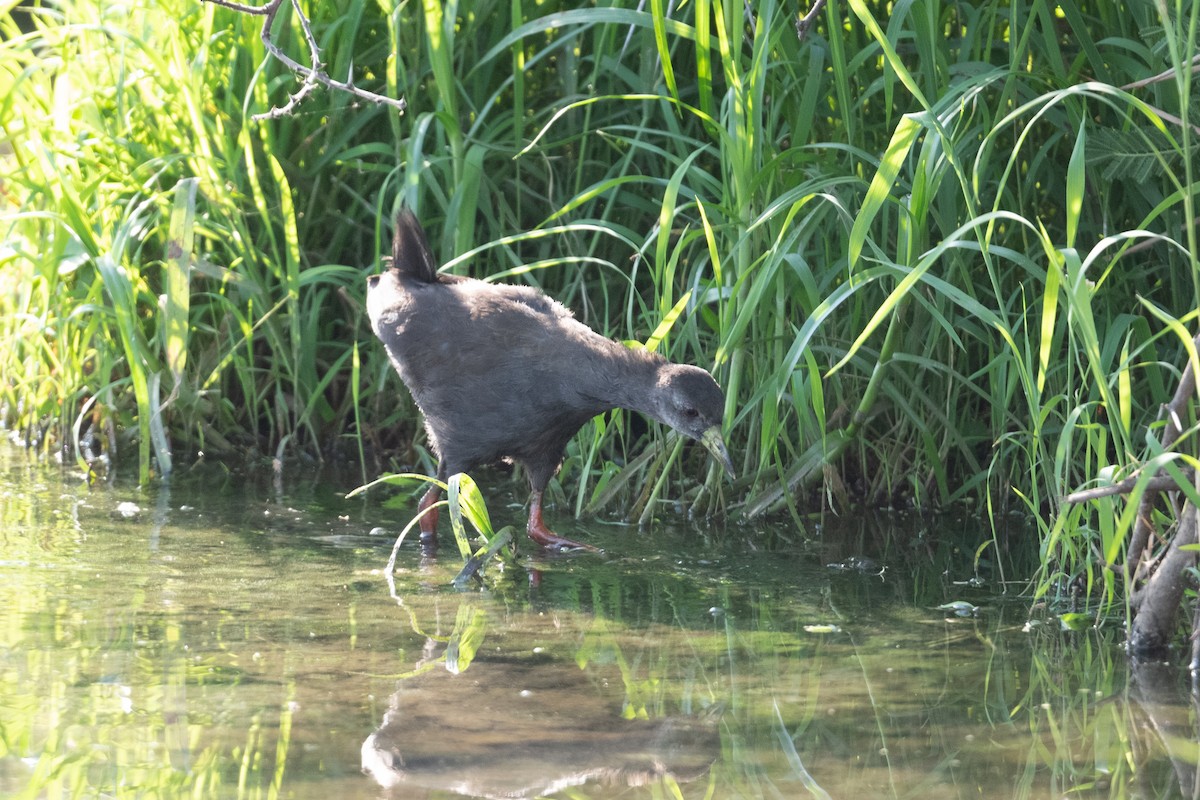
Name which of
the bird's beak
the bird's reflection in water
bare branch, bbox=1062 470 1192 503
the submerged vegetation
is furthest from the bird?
bare branch, bbox=1062 470 1192 503

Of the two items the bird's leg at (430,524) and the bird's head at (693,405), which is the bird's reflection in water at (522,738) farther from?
the bird's leg at (430,524)

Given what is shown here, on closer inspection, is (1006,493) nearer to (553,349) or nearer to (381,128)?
(553,349)

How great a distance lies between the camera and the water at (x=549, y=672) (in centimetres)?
283

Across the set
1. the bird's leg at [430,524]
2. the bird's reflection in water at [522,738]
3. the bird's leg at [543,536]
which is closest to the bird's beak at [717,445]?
the bird's leg at [543,536]

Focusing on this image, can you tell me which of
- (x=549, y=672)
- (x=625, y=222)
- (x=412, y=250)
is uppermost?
(x=625, y=222)

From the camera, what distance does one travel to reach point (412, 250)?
17.0 ft

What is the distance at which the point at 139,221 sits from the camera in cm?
583

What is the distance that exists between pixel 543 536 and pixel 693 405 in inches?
28.5

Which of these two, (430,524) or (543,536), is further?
(430,524)

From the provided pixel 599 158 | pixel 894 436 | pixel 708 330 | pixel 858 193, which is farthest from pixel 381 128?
pixel 894 436

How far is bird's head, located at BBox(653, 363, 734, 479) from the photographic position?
4672 mm

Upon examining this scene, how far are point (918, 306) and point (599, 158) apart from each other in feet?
4.98

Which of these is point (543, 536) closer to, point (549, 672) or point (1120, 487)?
point (549, 672)

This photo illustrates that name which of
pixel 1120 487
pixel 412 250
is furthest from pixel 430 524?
pixel 1120 487
